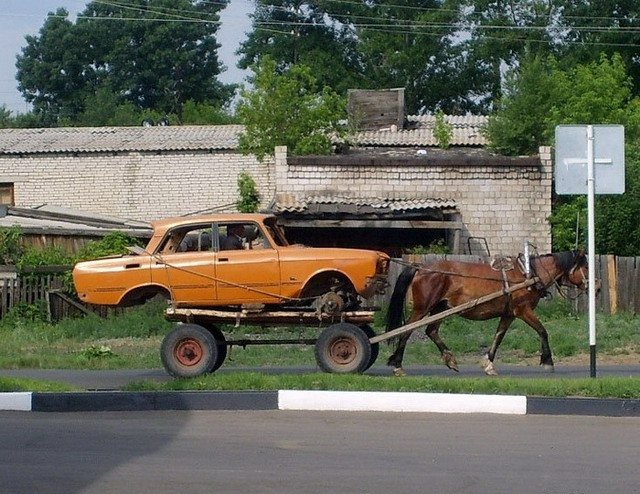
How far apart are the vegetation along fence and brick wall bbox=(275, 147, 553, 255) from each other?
469 cm

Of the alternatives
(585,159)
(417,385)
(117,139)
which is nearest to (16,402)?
(417,385)

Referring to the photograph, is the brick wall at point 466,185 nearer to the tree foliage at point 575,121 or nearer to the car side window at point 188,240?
the tree foliage at point 575,121

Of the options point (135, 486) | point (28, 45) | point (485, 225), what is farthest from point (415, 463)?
point (28, 45)

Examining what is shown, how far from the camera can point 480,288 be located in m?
15.7

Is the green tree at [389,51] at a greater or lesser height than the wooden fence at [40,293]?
greater

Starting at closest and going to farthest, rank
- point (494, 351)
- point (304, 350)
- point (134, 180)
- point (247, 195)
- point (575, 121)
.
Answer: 1. point (494, 351)
2. point (304, 350)
3. point (247, 195)
4. point (575, 121)
5. point (134, 180)

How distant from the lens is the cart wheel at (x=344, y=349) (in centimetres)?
1465

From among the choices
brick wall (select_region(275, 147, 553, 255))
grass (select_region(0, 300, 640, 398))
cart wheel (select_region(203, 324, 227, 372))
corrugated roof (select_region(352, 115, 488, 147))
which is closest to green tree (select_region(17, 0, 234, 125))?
corrugated roof (select_region(352, 115, 488, 147))

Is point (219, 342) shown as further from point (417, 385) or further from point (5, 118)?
point (5, 118)

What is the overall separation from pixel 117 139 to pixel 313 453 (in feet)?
104

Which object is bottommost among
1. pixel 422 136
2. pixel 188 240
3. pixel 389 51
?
pixel 188 240

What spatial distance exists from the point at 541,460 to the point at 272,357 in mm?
9793

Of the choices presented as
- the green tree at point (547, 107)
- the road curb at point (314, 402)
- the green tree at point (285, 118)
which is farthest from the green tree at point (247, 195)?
the road curb at point (314, 402)

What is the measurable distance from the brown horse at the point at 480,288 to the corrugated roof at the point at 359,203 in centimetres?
1139
